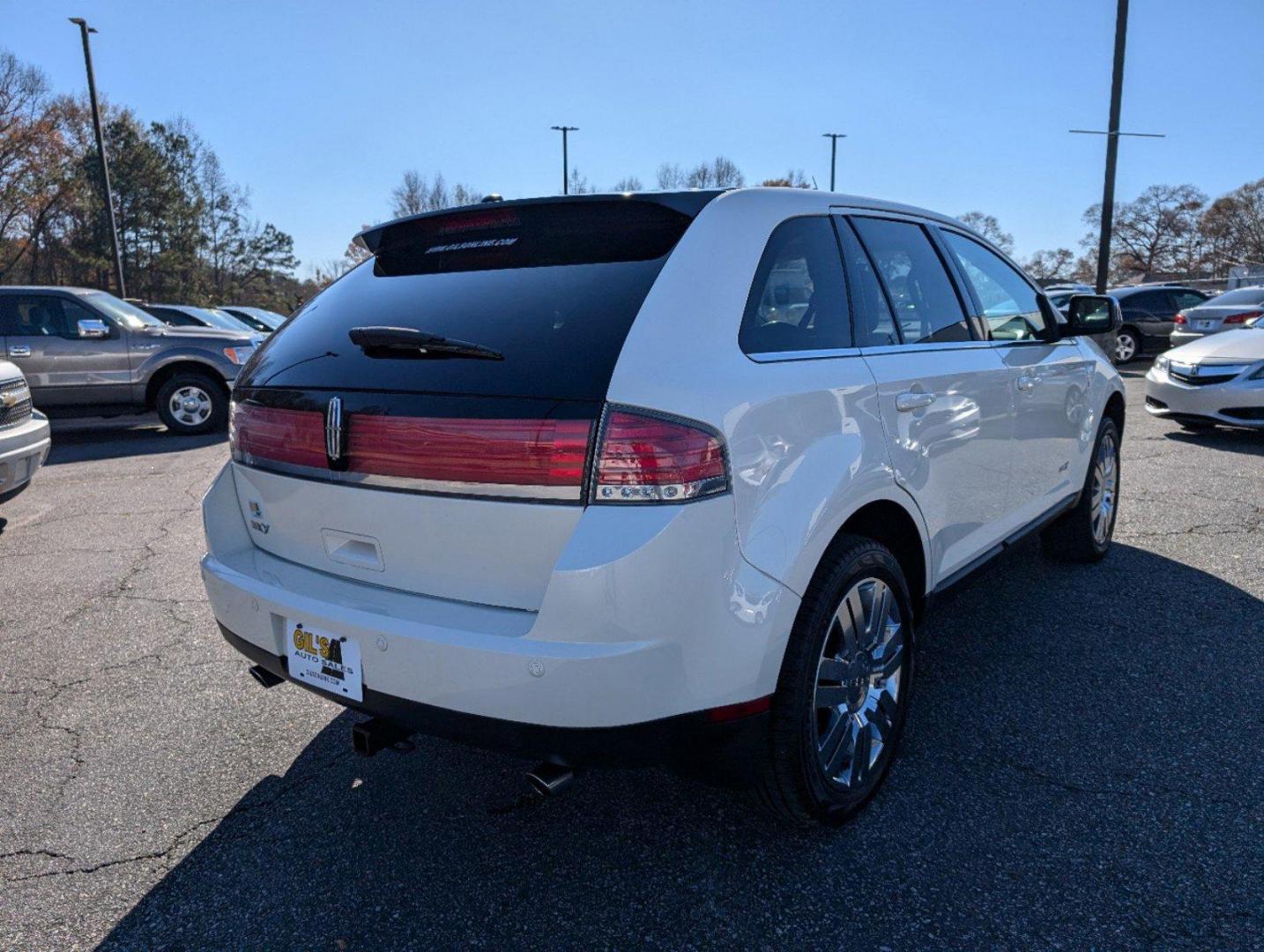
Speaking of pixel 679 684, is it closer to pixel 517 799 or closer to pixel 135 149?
pixel 517 799

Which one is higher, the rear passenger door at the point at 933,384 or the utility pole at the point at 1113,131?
the utility pole at the point at 1113,131

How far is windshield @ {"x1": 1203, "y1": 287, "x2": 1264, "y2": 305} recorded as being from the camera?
1491 cm

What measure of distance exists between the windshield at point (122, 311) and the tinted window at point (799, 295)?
994 centimetres

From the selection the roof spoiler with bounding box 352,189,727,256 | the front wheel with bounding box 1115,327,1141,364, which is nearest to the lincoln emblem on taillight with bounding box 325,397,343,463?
the roof spoiler with bounding box 352,189,727,256

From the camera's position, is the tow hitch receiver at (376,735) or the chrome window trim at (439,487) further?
the tow hitch receiver at (376,735)

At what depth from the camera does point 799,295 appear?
2.42 m

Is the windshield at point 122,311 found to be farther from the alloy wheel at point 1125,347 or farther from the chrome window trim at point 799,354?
the alloy wheel at point 1125,347

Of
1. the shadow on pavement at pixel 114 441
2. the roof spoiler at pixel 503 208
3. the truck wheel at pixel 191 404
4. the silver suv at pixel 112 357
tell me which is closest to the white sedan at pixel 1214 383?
the roof spoiler at pixel 503 208

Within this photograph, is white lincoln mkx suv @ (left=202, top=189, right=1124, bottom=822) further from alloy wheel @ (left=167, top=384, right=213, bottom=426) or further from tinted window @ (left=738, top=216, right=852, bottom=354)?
alloy wheel @ (left=167, top=384, right=213, bottom=426)

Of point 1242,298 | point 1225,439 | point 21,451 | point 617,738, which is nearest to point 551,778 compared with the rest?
point 617,738

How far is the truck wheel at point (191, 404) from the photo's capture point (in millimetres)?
10430

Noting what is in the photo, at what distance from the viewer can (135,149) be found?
43.0 metres

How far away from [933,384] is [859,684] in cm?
99

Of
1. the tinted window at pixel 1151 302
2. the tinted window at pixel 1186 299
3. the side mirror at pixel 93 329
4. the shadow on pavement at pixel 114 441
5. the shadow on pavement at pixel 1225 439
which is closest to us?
the shadow on pavement at pixel 1225 439
